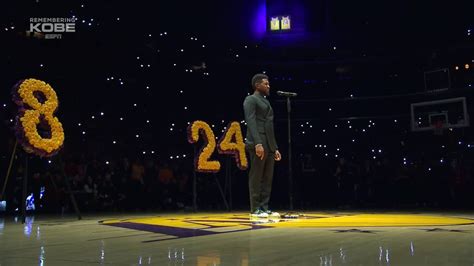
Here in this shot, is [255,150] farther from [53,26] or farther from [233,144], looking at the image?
[53,26]

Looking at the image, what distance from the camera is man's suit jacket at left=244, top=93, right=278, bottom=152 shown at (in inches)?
190

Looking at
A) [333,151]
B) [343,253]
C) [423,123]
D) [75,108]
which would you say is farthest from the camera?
[333,151]

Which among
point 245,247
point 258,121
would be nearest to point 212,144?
point 258,121

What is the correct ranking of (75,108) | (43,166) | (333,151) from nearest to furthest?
(43,166) → (75,108) → (333,151)

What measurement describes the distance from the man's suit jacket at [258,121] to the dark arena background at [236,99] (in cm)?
244

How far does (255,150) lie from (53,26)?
6666mm

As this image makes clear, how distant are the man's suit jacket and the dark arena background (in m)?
2.44

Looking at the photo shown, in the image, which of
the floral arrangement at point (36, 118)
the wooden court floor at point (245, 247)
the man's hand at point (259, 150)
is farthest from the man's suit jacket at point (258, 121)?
the floral arrangement at point (36, 118)

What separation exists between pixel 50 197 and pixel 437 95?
28.2 ft

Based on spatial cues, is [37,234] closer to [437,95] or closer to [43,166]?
[43,166]

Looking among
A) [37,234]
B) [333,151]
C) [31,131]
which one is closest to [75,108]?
[31,131]

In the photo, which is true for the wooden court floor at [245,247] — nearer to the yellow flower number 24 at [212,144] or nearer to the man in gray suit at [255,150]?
the man in gray suit at [255,150]

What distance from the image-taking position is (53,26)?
974cm

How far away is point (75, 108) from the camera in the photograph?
33.6ft
